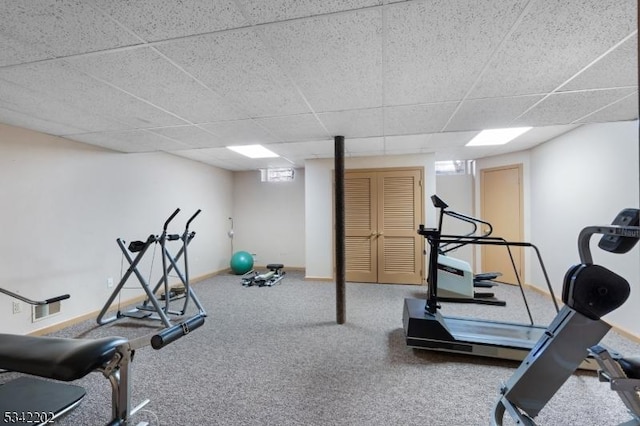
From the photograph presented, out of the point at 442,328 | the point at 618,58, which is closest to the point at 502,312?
the point at 442,328

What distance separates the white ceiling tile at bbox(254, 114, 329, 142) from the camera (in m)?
2.64

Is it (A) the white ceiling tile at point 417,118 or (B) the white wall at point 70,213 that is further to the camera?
(B) the white wall at point 70,213

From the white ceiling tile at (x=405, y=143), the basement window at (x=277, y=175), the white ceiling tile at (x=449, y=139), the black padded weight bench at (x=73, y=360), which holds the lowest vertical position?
the black padded weight bench at (x=73, y=360)

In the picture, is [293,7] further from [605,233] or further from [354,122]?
[605,233]

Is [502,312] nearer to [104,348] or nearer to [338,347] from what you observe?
[338,347]

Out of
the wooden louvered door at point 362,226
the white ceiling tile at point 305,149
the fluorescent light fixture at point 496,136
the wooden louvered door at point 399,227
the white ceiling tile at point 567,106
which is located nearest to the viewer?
the white ceiling tile at point 567,106

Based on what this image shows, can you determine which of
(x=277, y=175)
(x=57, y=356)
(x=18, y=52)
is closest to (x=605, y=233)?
(x=57, y=356)

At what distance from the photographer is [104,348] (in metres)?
1.28

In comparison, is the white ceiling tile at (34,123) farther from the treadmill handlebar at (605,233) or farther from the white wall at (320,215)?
the treadmill handlebar at (605,233)


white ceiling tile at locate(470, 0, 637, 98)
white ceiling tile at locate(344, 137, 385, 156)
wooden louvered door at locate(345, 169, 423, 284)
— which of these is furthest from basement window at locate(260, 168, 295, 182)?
white ceiling tile at locate(470, 0, 637, 98)

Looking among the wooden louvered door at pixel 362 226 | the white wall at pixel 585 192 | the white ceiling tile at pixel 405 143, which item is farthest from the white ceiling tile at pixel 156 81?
the white wall at pixel 585 192

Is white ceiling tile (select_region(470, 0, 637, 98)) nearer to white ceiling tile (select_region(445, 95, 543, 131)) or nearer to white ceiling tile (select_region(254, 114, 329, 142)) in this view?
white ceiling tile (select_region(445, 95, 543, 131))

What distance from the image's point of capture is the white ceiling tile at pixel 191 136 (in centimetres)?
290

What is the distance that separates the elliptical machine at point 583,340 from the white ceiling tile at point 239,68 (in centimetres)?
203
